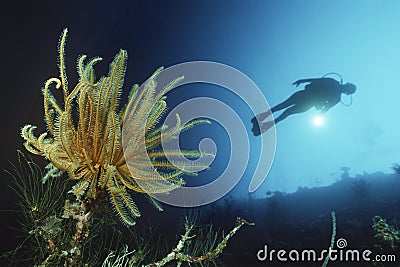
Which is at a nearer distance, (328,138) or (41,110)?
(41,110)

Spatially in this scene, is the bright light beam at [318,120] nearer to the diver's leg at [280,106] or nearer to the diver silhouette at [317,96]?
the diver's leg at [280,106]

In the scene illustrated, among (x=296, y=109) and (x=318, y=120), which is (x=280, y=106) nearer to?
(x=296, y=109)

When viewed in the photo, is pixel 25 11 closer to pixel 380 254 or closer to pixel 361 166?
pixel 380 254

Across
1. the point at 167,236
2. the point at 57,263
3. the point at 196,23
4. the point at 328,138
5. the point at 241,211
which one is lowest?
the point at 57,263

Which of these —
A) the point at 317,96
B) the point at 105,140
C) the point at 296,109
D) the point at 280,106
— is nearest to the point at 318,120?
the point at 296,109

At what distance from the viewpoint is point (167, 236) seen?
8.59 metres

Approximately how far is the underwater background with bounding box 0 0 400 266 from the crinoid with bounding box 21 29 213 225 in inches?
154

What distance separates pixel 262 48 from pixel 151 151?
7.35 meters

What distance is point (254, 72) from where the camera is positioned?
396 inches

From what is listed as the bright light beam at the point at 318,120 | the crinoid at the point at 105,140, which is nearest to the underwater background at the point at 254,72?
the bright light beam at the point at 318,120

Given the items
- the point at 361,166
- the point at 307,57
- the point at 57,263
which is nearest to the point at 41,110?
the point at 57,263

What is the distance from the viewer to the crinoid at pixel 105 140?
268 cm

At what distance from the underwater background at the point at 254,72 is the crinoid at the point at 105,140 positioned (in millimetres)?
3903

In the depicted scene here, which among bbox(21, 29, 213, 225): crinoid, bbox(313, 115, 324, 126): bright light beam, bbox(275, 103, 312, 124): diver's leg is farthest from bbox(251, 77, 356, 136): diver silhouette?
bbox(21, 29, 213, 225): crinoid
